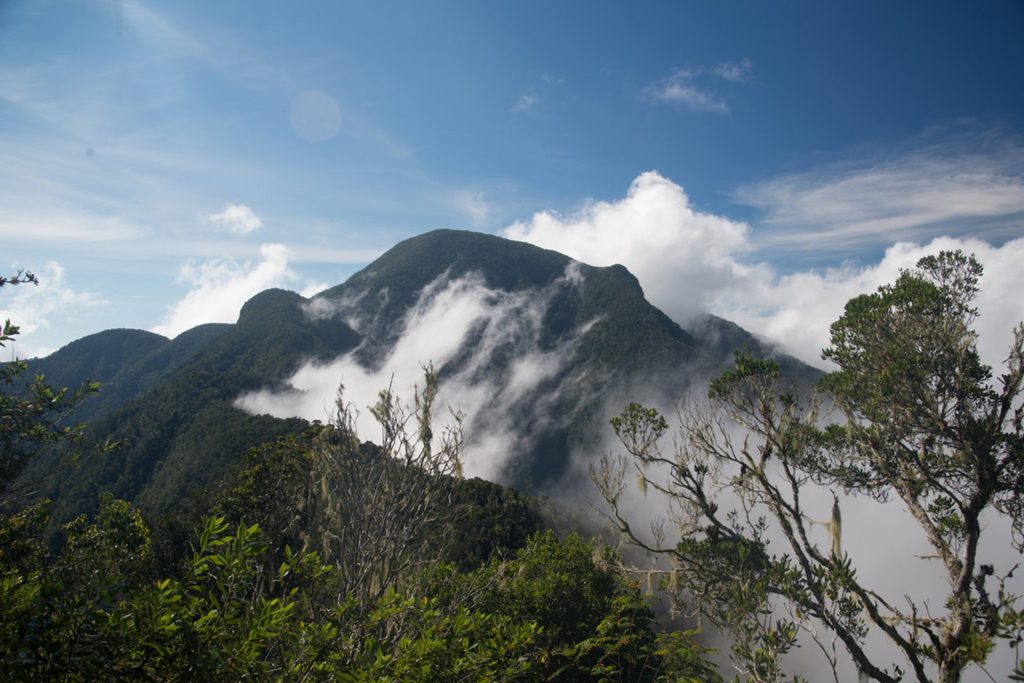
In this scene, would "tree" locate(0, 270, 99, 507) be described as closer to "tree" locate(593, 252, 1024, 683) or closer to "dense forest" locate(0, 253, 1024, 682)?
"dense forest" locate(0, 253, 1024, 682)

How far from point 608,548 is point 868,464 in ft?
19.5

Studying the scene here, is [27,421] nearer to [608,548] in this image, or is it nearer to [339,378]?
[608,548]

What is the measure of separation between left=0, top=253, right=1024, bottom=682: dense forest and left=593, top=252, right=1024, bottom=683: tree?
5cm

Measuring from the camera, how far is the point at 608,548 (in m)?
11.7

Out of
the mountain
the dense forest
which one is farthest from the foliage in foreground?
the mountain

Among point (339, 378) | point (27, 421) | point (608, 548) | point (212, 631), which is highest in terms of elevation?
point (339, 378)

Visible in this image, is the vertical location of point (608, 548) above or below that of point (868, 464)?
below

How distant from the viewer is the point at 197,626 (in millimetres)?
2730

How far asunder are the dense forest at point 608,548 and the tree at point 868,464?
46 mm

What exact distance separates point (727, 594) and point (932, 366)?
5.64 m

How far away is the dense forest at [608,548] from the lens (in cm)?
313

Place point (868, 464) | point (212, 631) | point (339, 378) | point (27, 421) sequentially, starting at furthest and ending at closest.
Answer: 1. point (339, 378)
2. point (868, 464)
3. point (27, 421)
4. point (212, 631)

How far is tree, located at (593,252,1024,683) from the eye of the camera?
7547 millimetres

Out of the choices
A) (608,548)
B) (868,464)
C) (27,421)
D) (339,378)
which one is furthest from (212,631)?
(339,378)
